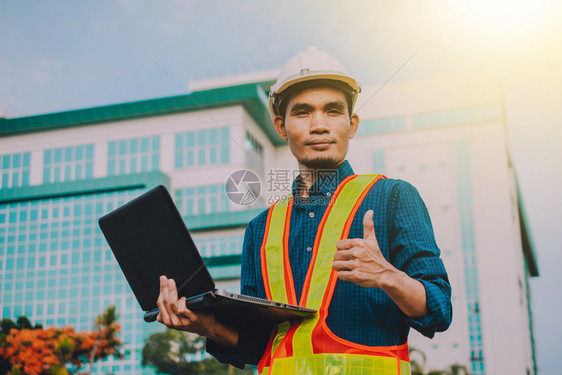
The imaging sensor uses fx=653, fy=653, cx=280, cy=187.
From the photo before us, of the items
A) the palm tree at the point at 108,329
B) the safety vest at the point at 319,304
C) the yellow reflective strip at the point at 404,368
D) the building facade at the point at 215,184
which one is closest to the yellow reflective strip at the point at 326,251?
the safety vest at the point at 319,304

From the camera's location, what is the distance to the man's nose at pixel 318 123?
1919mm

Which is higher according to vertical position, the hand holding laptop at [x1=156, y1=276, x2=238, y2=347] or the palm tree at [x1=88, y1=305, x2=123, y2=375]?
the hand holding laptop at [x1=156, y1=276, x2=238, y2=347]

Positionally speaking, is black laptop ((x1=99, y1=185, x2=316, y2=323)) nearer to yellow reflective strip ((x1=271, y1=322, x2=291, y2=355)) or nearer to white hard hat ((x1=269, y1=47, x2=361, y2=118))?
yellow reflective strip ((x1=271, y1=322, x2=291, y2=355))

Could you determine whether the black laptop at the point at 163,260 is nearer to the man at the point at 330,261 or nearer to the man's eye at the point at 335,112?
the man at the point at 330,261

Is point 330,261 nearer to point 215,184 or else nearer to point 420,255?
point 420,255

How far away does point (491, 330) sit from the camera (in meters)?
33.9

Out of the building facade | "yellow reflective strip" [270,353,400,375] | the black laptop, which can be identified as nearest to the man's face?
the black laptop

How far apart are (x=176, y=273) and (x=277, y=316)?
28cm

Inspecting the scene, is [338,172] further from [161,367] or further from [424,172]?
[424,172]

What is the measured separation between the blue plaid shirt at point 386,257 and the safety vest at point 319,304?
2 centimetres

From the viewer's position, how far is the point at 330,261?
1.71 metres

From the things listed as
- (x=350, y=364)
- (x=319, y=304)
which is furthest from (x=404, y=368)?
(x=319, y=304)

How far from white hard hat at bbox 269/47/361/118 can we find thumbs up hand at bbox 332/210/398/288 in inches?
24.5

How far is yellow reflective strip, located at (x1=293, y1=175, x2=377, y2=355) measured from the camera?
164cm
